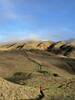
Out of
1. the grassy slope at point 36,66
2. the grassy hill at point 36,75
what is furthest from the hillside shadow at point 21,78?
the grassy slope at point 36,66

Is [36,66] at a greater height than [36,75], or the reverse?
[36,75]

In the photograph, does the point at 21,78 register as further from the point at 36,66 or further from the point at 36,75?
the point at 36,66

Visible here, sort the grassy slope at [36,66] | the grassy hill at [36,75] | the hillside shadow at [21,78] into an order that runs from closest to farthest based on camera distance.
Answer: the grassy hill at [36,75] → the hillside shadow at [21,78] → the grassy slope at [36,66]

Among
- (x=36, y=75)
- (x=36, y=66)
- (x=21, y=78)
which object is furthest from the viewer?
(x=36, y=66)

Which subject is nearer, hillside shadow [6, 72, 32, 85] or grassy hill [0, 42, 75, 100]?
grassy hill [0, 42, 75, 100]

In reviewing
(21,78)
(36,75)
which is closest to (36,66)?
(36,75)

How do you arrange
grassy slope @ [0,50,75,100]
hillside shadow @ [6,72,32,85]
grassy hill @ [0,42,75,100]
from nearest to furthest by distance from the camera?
grassy hill @ [0,42,75,100] → hillside shadow @ [6,72,32,85] → grassy slope @ [0,50,75,100]

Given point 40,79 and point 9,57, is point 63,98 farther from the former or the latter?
point 9,57

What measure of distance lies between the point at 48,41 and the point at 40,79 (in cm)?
5772

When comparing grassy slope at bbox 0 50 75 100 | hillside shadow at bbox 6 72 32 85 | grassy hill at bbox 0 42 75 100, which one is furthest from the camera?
grassy slope at bbox 0 50 75 100

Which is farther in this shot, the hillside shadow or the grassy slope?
the grassy slope

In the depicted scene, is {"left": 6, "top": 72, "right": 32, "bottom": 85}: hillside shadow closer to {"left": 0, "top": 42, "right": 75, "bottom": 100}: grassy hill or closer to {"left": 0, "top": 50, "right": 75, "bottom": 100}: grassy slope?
{"left": 0, "top": 42, "right": 75, "bottom": 100}: grassy hill

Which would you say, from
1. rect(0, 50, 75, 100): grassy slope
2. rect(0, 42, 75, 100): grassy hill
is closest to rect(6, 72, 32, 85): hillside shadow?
rect(0, 42, 75, 100): grassy hill

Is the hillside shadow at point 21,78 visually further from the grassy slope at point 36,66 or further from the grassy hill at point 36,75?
the grassy slope at point 36,66
